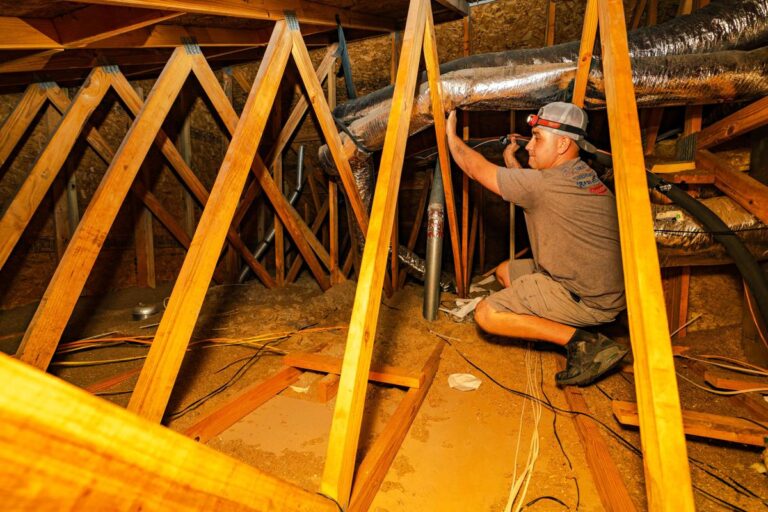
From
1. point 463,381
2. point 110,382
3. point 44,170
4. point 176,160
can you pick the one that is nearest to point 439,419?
point 463,381

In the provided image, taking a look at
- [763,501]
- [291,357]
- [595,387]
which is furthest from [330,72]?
[763,501]

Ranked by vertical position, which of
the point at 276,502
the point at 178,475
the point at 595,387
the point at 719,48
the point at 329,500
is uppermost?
the point at 719,48

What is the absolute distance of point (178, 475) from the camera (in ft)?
1.18

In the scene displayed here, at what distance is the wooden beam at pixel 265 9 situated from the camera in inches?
50.6

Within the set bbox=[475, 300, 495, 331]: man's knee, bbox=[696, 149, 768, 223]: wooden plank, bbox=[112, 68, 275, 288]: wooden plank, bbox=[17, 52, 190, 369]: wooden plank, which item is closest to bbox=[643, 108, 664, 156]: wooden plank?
bbox=[696, 149, 768, 223]: wooden plank

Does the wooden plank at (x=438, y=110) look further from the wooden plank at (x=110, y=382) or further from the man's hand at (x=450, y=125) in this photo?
the wooden plank at (x=110, y=382)

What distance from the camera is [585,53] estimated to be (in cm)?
185

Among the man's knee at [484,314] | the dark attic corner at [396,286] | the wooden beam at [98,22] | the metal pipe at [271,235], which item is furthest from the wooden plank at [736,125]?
the metal pipe at [271,235]

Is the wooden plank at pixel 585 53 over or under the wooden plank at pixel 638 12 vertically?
under

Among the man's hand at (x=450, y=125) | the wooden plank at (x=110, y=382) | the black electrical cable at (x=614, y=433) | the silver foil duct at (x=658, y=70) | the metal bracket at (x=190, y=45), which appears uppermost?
the metal bracket at (x=190, y=45)

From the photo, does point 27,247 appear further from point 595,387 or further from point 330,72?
point 595,387

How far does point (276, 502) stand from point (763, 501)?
57.2 inches

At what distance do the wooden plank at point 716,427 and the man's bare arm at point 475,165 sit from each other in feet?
3.54

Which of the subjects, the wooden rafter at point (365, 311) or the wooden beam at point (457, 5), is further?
the wooden beam at point (457, 5)
